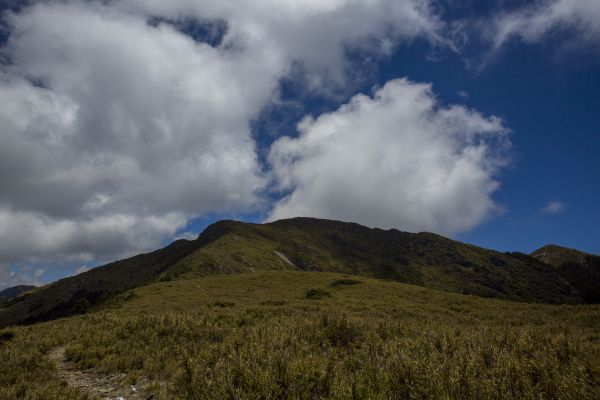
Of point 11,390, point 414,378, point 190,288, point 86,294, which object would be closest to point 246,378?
point 414,378

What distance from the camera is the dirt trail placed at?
8.30 meters

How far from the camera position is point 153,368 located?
9617 mm

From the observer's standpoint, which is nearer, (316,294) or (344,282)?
(316,294)

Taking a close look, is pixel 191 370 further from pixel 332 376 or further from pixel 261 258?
pixel 261 258

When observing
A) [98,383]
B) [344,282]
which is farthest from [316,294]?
[98,383]

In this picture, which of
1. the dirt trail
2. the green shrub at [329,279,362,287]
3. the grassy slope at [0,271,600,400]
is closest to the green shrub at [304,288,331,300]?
the green shrub at [329,279,362,287]

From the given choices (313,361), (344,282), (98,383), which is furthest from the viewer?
(344,282)

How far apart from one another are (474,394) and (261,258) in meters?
152

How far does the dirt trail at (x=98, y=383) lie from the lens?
27.2ft

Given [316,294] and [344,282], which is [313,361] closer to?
[316,294]

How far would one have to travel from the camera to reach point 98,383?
30.4 ft

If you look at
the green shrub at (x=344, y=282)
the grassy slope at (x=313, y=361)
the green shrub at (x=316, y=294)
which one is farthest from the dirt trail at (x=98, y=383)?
the green shrub at (x=344, y=282)

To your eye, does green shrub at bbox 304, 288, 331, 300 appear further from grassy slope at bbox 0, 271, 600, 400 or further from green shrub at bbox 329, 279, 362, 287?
grassy slope at bbox 0, 271, 600, 400

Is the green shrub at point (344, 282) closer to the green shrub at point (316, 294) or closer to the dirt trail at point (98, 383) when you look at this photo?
the green shrub at point (316, 294)
